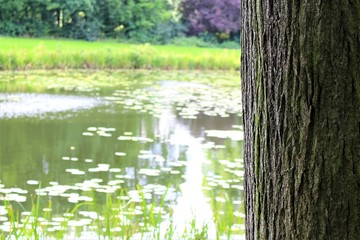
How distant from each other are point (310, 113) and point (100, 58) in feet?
50.1

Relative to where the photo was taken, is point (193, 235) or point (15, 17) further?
point (15, 17)

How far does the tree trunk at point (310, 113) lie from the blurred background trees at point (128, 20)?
22.8 m

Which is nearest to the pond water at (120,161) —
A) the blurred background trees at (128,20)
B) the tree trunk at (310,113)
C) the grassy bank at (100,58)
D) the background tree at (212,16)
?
the tree trunk at (310,113)

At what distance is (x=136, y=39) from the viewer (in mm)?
27062

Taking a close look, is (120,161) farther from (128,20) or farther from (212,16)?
(212,16)

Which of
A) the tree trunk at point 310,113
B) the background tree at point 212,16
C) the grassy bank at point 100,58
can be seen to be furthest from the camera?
the background tree at point 212,16

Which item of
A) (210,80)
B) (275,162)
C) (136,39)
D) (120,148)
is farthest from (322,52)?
(136,39)

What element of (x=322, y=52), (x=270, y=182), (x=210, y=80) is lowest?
(x=210, y=80)

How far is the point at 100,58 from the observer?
16500 mm

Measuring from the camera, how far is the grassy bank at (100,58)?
586 inches

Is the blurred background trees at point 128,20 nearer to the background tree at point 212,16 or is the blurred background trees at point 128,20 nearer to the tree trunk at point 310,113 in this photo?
the background tree at point 212,16

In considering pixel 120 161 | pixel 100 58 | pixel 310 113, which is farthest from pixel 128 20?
pixel 310 113

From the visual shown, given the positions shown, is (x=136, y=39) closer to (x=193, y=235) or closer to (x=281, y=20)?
(x=193, y=235)

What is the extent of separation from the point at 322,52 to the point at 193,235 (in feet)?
6.54
